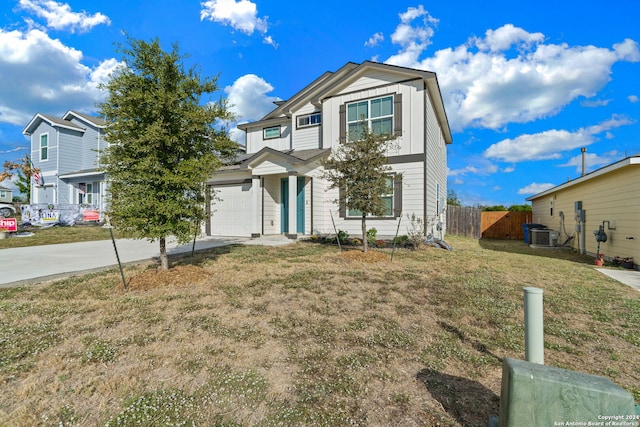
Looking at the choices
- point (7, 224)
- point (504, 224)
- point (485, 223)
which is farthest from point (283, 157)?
point (504, 224)

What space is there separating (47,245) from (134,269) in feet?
21.8

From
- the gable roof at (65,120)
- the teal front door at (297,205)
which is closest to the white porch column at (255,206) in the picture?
the teal front door at (297,205)

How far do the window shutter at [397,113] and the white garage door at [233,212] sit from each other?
6485 mm

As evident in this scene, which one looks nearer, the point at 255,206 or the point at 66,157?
the point at 255,206

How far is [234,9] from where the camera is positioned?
12.0 m

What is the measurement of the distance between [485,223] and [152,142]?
19.4 metres

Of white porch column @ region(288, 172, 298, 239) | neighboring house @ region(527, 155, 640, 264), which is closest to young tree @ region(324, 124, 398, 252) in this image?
white porch column @ region(288, 172, 298, 239)

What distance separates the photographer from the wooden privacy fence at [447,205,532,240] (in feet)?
56.9

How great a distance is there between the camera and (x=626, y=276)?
254 inches

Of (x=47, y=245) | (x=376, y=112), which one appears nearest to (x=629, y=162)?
(x=376, y=112)

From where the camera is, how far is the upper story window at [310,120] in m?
12.5

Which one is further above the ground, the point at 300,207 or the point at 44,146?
the point at 44,146

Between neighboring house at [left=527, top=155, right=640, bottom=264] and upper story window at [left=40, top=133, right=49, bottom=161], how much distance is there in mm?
31922

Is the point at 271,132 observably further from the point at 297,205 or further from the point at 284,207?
the point at 297,205
